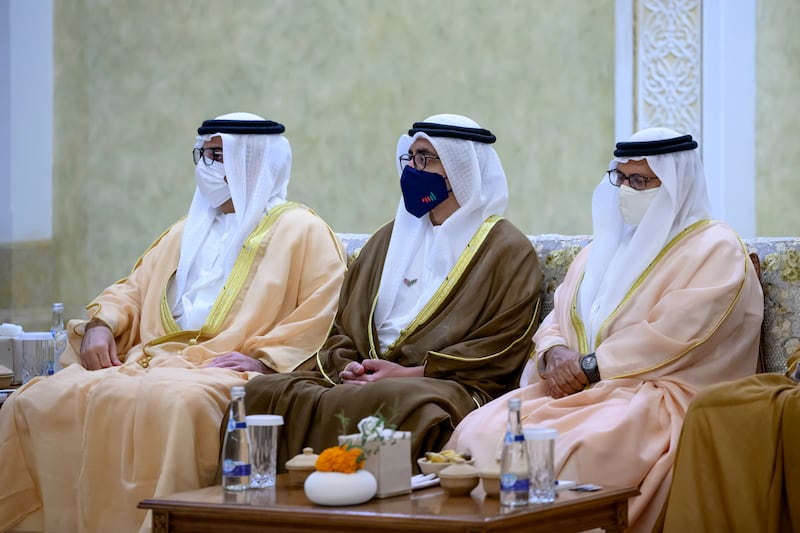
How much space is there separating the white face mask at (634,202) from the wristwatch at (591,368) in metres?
0.61

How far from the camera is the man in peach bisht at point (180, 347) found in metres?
4.64

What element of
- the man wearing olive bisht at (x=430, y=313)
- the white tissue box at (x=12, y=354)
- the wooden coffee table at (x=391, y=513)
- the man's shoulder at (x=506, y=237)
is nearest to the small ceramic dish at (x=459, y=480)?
the wooden coffee table at (x=391, y=513)

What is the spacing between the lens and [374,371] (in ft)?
16.4

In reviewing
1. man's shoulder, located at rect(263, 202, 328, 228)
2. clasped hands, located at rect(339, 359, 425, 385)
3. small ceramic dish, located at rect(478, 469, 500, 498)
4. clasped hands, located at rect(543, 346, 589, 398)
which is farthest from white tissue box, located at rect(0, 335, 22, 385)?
small ceramic dish, located at rect(478, 469, 500, 498)

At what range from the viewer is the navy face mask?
5.30 metres

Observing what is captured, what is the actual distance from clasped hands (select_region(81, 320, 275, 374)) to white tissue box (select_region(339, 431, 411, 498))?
1.60 metres

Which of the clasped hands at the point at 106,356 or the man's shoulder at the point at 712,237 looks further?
the clasped hands at the point at 106,356

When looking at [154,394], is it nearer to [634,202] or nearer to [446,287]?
[446,287]

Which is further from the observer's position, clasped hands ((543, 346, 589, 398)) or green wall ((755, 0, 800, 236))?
green wall ((755, 0, 800, 236))

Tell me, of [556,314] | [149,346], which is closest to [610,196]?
[556,314]

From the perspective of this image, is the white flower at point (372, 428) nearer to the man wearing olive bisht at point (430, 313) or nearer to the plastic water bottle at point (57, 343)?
the man wearing olive bisht at point (430, 313)

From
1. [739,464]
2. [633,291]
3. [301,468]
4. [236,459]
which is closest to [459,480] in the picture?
[301,468]

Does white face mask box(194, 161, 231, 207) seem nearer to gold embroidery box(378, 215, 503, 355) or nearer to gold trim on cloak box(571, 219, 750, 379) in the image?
gold embroidery box(378, 215, 503, 355)

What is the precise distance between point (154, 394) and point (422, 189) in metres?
1.46
